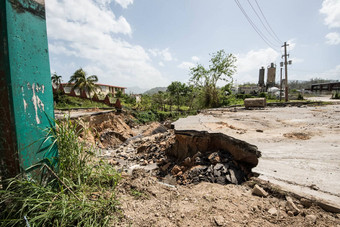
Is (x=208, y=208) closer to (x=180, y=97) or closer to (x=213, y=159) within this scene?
(x=213, y=159)

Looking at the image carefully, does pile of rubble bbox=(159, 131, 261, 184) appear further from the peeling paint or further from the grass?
the peeling paint

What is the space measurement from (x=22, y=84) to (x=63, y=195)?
3.33 ft

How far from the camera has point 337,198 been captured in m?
1.48

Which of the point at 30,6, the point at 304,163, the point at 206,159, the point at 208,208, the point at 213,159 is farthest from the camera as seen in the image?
the point at 206,159

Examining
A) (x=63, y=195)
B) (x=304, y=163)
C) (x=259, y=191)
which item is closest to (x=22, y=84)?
(x=63, y=195)

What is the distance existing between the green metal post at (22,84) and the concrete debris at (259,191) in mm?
2226

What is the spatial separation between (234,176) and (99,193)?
77.9 inches

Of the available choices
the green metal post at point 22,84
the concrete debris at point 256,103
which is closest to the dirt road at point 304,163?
the green metal post at point 22,84

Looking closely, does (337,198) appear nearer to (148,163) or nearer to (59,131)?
(59,131)

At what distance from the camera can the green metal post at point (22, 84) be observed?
1305 millimetres

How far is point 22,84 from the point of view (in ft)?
4.51

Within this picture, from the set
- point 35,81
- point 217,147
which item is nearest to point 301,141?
point 217,147

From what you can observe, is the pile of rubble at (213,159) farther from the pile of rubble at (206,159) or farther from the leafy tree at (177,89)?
the leafy tree at (177,89)

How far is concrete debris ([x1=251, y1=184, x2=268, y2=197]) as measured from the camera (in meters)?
1.73
